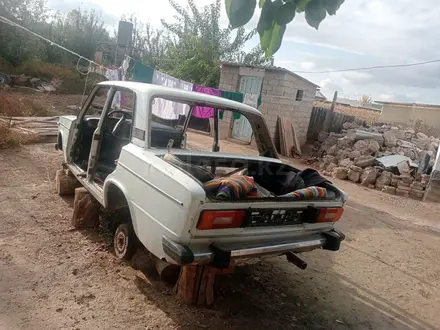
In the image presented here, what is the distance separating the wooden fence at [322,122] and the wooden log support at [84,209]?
11201 millimetres

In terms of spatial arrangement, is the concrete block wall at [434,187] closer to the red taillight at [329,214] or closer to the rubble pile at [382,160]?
the rubble pile at [382,160]

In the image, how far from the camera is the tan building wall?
18859 mm

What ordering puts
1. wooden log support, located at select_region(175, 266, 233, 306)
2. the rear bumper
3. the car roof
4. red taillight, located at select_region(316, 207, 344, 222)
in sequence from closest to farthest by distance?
the rear bumper, wooden log support, located at select_region(175, 266, 233, 306), red taillight, located at select_region(316, 207, 344, 222), the car roof

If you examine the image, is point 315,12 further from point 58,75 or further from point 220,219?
point 58,75

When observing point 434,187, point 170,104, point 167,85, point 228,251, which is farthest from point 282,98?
point 228,251

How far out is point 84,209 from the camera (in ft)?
12.6

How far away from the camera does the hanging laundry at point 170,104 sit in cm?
885

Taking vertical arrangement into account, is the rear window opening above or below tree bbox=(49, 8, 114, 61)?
below

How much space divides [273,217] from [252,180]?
0.34 metres

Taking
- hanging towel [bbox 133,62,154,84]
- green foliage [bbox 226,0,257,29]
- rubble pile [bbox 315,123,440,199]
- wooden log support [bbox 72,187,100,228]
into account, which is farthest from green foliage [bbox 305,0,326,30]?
rubble pile [bbox 315,123,440,199]

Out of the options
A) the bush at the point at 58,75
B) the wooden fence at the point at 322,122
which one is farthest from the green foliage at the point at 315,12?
the bush at the point at 58,75

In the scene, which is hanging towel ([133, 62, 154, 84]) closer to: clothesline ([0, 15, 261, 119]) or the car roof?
clothesline ([0, 15, 261, 119])

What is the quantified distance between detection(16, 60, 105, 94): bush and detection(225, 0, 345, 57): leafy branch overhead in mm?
17364

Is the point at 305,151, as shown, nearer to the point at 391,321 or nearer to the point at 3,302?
the point at 391,321
